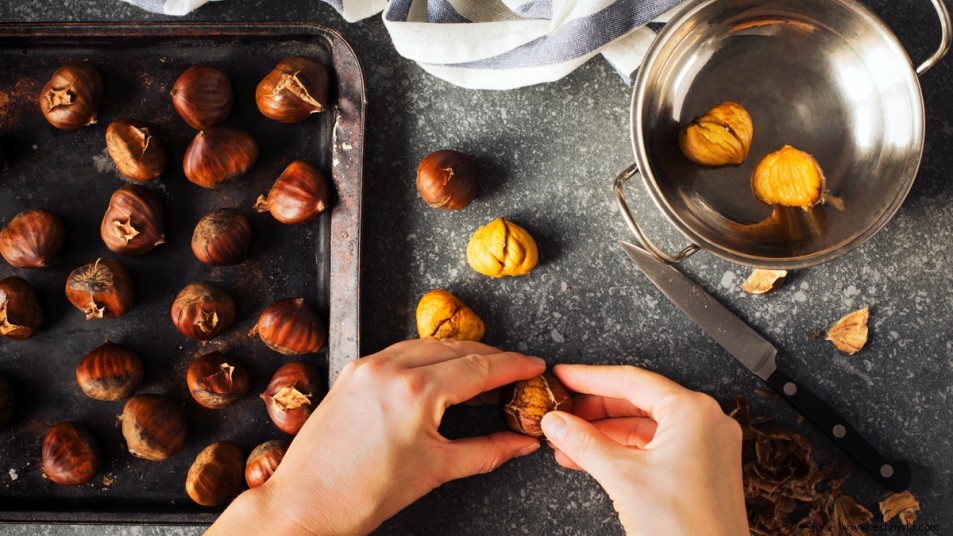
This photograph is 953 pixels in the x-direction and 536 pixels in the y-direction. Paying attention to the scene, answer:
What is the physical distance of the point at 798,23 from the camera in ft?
5.03

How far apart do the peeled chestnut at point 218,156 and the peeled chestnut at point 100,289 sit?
0.25 metres

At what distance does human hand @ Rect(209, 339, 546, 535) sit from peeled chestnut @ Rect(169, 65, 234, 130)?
2.03 feet

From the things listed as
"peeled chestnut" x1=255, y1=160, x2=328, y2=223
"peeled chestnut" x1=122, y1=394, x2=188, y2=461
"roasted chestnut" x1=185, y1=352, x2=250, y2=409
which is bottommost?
"peeled chestnut" x1=122, y1=394, x2=188, y2=461

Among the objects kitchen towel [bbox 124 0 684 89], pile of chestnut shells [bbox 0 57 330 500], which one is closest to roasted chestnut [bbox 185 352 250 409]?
pile of chestnut shells [bbox 0 57 330 500]

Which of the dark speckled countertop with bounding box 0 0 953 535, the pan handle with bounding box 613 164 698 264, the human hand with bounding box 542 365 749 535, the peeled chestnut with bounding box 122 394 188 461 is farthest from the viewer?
the dark speckled countertop with bounding box 0 0 953 535

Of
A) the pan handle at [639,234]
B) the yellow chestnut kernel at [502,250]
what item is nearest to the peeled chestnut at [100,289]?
the yellow chestnut kernel at [502,250]

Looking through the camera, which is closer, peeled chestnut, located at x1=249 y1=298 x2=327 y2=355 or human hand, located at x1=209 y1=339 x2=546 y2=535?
human hand, located at x1=209 y1=339 x2=546 y2=535

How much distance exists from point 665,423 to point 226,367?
87 centimetres

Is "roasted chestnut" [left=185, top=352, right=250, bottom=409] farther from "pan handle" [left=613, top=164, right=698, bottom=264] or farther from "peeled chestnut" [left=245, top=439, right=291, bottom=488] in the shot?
"pan handle" [left=613, top=164, right=698, bottom=264]

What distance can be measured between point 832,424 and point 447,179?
3.19 ft

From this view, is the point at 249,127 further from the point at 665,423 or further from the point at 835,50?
the point at 835,50

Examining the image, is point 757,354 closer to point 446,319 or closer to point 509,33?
point 446,319

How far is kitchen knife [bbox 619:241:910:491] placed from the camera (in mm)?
1588

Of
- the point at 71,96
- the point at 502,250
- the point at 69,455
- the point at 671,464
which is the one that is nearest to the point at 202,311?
the point at 69,455
